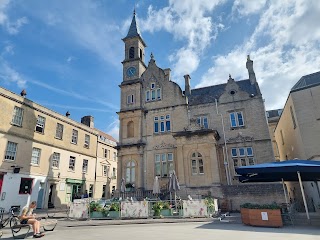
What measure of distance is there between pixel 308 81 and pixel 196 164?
13502 mm

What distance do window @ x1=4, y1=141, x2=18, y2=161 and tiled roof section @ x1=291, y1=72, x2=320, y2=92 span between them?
2833 cm

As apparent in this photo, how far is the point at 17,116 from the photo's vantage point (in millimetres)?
23031

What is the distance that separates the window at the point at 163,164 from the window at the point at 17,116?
15153 mm

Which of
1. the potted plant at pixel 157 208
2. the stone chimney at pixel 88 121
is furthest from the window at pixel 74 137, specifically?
the potted plant at pixel 157 208

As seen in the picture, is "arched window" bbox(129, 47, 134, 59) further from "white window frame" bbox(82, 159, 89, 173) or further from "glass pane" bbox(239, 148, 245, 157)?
"glass pane" bbox(239, 148, 245, 157)

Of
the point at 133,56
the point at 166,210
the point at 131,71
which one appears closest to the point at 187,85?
the point at 131,71

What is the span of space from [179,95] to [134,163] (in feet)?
31.5

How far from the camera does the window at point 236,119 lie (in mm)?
23625

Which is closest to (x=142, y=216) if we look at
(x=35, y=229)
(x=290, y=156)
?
(x=35, y=229)

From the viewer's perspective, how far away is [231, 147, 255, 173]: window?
22.4 meters

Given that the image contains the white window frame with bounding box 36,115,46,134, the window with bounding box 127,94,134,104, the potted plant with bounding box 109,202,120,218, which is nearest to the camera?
the potted plant with bounding box 109,202,120,218

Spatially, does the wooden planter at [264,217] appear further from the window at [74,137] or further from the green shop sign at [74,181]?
the window at [74,137]

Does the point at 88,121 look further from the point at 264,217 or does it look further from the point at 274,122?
the point at 274,122

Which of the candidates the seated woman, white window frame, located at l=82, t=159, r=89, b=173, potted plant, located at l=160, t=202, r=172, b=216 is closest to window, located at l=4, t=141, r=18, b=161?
white window frame, located at l=82, t=159, r=89, b=173
